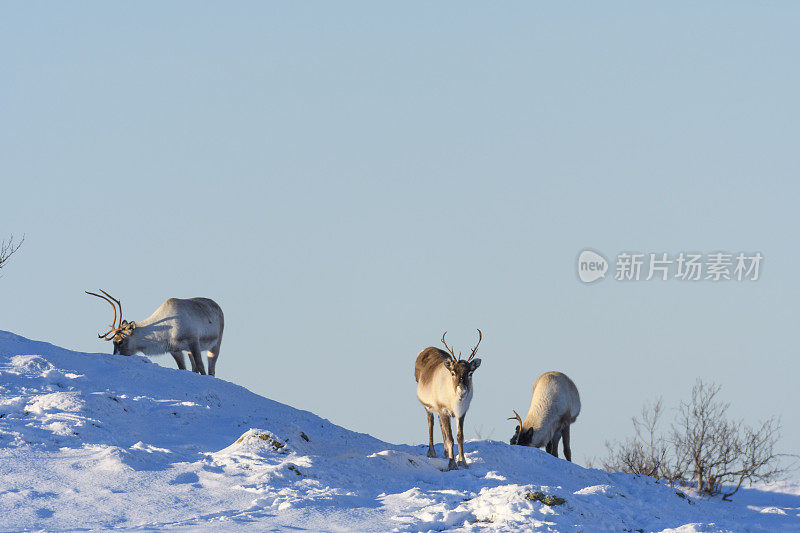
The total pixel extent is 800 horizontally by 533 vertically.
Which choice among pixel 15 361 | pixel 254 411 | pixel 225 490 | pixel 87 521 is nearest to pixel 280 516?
pixel 225 490

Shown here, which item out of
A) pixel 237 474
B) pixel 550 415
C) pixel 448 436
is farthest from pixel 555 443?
pixel 237 474

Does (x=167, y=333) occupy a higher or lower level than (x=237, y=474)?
higher

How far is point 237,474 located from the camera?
495 inches

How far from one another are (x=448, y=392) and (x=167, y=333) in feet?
29.1

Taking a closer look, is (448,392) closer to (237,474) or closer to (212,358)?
(237,474)

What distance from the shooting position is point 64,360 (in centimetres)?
1788

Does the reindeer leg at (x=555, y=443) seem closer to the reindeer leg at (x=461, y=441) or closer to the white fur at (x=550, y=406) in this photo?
the white fur at (x=550, y=406)

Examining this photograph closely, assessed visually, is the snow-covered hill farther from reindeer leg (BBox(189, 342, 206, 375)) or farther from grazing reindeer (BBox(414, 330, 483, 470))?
reindeer leg (BBox(189, 342, 206, 375))

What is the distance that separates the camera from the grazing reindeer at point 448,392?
1470 centimetres

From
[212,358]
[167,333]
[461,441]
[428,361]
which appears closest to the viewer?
[461,441]

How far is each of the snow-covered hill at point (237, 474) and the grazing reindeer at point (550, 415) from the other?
105 inches

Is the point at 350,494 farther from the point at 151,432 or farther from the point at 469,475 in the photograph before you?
the point at 151,432

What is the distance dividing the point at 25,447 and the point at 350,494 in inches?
175

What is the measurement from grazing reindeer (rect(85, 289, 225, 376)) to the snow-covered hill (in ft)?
11.2
